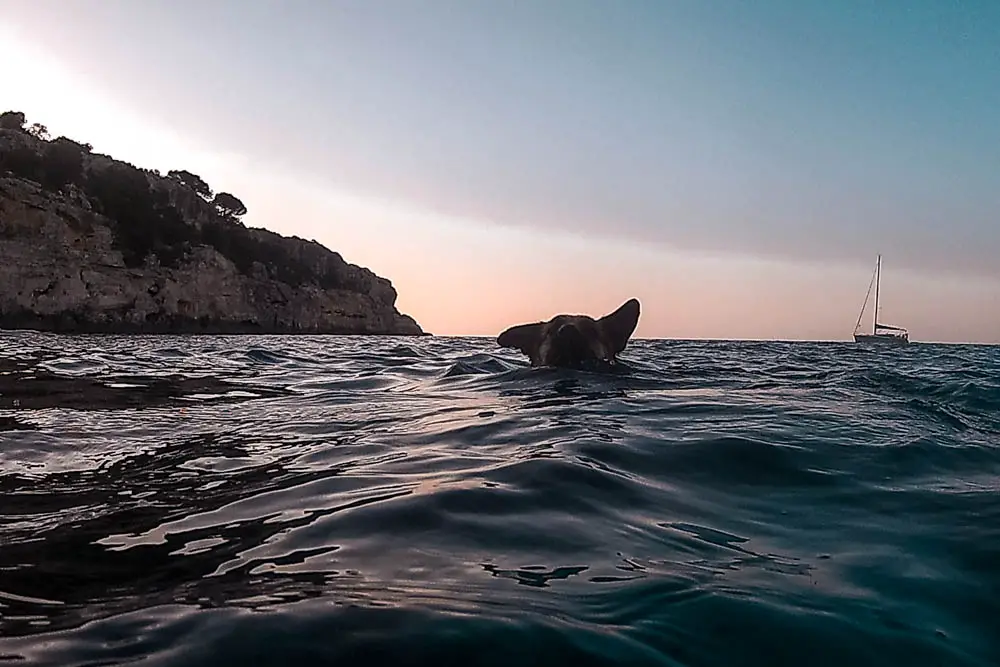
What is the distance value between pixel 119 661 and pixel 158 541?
55.9 inches

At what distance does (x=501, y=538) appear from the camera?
3.06m

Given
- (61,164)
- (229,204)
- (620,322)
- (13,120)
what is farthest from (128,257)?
(620,322)

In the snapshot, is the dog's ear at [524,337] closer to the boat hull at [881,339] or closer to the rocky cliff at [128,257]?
the rocky cliff at [128,257]

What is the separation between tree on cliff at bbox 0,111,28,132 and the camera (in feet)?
220

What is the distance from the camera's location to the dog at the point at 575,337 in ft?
38.3

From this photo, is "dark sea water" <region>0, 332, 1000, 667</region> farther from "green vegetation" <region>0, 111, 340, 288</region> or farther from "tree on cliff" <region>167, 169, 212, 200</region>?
"tree on cliff" <region>167, 169, 212, 200</region>

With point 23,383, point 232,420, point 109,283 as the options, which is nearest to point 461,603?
point 232,420

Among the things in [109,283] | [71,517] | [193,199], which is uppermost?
[193,199]

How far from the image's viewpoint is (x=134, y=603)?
2291 millimetres

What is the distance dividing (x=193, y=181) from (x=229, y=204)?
17.0 ft

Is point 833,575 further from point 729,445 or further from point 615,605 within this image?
point 729,445

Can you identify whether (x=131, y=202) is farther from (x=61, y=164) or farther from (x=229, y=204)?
(x=229, y=204)

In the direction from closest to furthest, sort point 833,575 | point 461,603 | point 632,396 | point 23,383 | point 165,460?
point 461,603, point 833,575, point 165,460, point 632,396, point 23,383

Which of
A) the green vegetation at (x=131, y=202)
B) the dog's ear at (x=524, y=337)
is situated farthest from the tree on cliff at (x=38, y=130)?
the dog's ear at (x=524, y=337)
